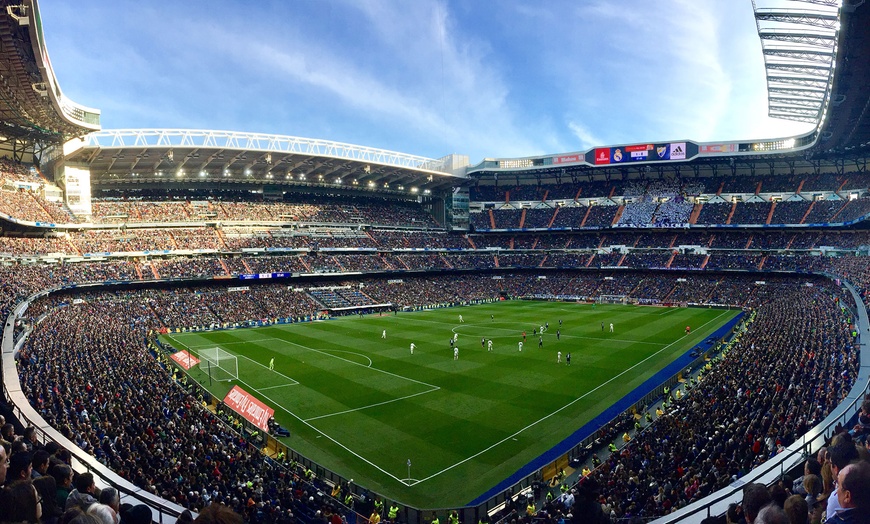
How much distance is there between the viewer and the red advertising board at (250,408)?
929 inches

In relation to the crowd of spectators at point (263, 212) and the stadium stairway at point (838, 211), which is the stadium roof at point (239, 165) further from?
the stadium stairway at point (838, 211)

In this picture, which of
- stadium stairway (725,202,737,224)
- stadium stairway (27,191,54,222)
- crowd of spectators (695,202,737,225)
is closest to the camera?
stadium stairway (27,191,54,222)

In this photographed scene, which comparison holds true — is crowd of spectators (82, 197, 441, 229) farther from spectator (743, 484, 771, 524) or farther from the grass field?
spectator (743, 484, 771, 524)

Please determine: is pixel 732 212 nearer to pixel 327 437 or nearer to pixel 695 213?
pixel 695 213

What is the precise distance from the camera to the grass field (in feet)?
69.2

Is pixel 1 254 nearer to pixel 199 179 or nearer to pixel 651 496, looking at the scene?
pixel 199 179

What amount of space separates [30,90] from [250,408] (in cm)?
3074

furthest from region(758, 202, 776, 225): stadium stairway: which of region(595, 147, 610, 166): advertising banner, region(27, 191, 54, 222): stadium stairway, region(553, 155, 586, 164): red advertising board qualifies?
region(27, 191, 54, 222): stadium stairway

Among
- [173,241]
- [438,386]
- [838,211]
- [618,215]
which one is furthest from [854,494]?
[618,215]

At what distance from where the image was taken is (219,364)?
38000 mm

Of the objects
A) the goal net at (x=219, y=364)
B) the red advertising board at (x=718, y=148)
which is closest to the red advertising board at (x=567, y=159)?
the red advertising board at (x=718, y=148)

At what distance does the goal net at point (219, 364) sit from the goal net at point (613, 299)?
52313 millimetres

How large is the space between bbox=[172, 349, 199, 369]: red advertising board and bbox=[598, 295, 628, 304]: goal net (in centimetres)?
5532

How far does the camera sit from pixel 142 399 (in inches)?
910
